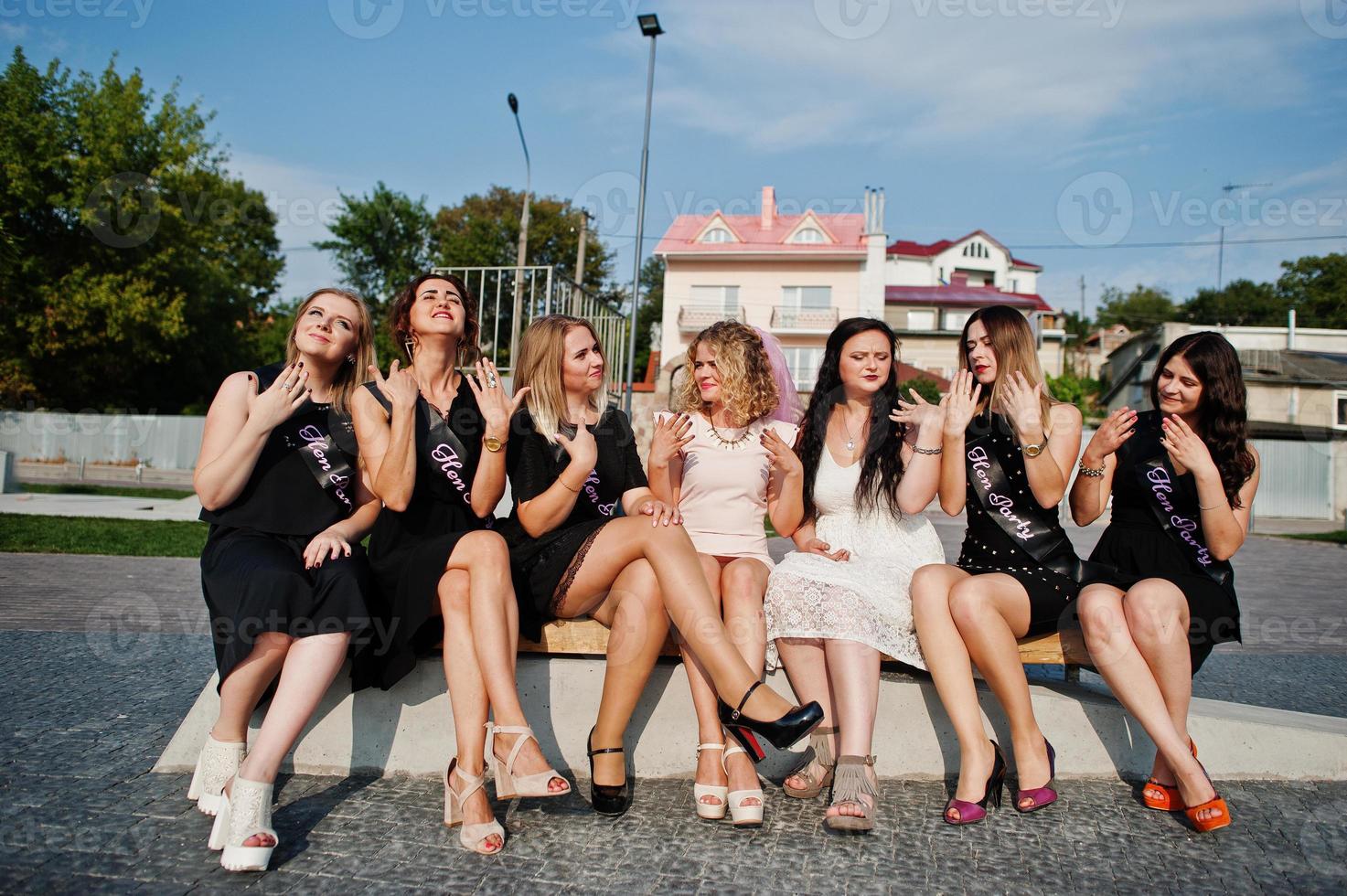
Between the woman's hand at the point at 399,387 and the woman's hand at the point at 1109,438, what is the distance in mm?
2665

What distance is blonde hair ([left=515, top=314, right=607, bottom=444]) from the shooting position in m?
3.77

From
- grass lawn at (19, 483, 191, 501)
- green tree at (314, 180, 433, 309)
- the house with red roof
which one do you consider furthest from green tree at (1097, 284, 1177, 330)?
grass lawn at (19, 483, 191, 501)

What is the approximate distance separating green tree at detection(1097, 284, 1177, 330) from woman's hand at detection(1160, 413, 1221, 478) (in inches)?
2950

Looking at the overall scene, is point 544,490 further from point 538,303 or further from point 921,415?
point 538,303

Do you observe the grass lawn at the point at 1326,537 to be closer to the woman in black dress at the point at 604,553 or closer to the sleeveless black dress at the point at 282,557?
the woman in black dress at the point at 604,553

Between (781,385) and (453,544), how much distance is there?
194 cm

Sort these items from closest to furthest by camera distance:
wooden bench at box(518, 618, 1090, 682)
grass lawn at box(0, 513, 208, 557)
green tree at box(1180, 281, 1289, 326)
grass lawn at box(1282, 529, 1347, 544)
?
1. wooden bench at box(518, 618, 1090, 682)
2. grass lawn at box(0, 513, 208, 557)
3. grass lawn at box(1282, 529, 1347, 544)
4. green tree at box(1180, 281, 1289, 326)

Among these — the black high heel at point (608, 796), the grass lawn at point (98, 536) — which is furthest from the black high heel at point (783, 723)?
the grass lawn at point (98, 536)

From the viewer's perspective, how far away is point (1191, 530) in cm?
357

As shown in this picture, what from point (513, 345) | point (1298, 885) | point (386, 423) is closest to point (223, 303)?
point (513, 345)

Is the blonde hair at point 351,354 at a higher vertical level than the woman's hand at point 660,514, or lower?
higher

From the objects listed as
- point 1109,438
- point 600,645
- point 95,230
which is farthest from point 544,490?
point 95,230

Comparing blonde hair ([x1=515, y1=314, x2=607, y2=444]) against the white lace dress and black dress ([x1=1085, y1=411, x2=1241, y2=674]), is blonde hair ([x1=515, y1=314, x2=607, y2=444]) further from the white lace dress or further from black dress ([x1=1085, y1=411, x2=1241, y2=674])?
black dress ([x1=1085, y1=411, x2=1241, y2=674])

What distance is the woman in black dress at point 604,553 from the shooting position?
10.1 ft
